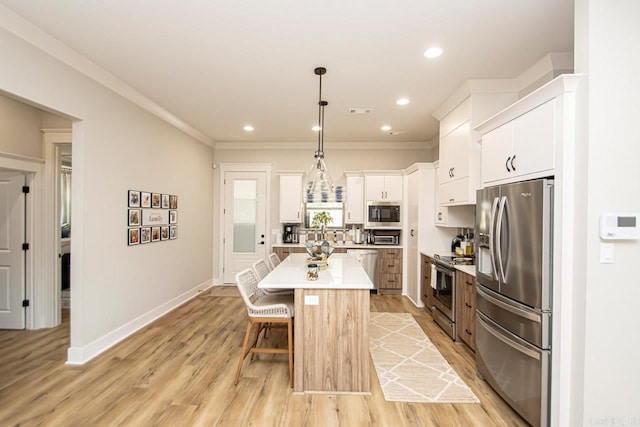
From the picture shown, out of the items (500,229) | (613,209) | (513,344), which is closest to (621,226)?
(613,209)

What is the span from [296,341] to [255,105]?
9.82 ft

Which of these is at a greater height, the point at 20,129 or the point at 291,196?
the point at 20,129

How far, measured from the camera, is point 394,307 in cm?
467

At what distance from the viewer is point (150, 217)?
391cm

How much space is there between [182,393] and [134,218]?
2170mm

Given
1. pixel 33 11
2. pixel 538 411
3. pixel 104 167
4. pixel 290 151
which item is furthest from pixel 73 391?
pixel 290 151

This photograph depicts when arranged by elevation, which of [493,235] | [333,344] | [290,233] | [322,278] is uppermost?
[493,235]

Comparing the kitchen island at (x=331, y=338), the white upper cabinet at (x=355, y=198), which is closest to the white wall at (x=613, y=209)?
the kitchen island at (x=331, y=338)

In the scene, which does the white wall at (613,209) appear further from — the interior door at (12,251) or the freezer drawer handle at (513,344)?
the interior door at (12,251)

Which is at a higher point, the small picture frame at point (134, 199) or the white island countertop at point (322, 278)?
the small picture frame at point (134, 199)

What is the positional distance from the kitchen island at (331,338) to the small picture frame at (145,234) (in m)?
2.24

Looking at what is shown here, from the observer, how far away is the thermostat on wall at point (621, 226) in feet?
5.46

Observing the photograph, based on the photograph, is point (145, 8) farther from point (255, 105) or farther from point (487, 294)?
point (487, 294)

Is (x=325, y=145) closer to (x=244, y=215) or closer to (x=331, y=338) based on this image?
(x=244, y=215)
